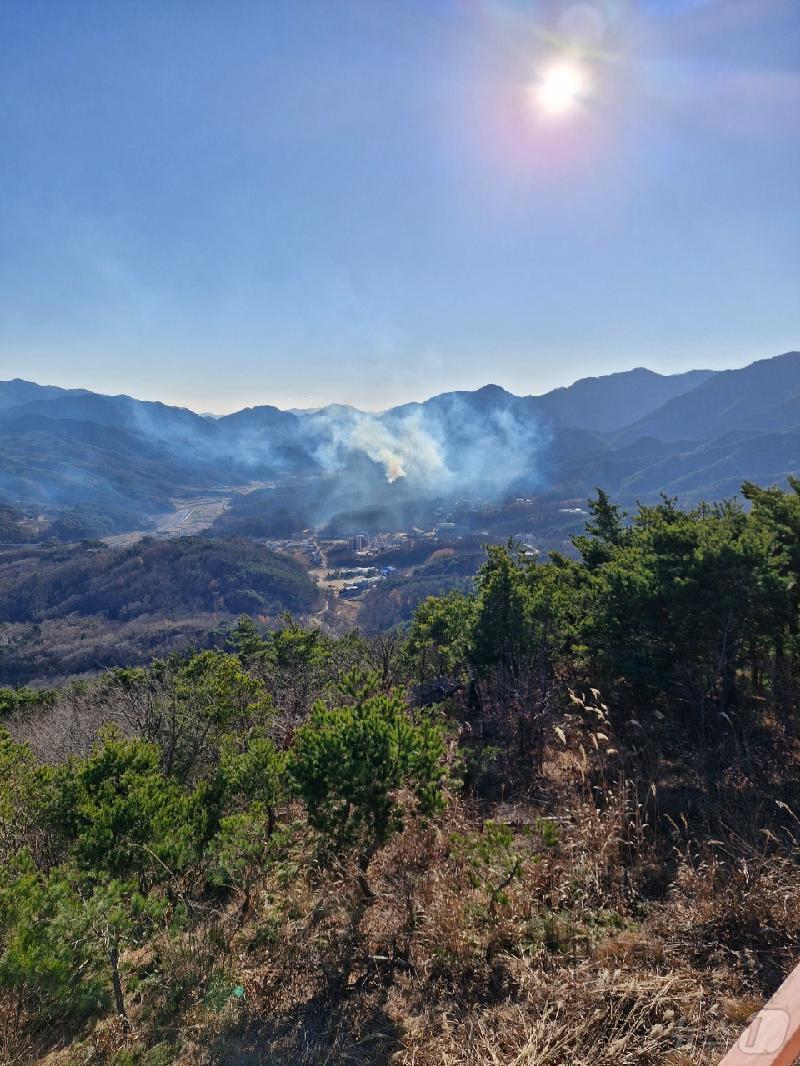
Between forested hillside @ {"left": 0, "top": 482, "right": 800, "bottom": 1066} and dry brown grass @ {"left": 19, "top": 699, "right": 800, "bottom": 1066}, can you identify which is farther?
forested hillside @ {"left": 0, "top": 482, "right": 800, "bottom": 1066}

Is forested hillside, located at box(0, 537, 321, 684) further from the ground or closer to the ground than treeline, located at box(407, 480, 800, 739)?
Result: closer to the ground

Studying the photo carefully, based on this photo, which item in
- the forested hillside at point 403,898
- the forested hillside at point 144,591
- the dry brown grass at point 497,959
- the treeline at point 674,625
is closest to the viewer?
the dry brown grass at point 497,959

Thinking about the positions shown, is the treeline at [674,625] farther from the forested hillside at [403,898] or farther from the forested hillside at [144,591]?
the forested hillside at [144,591]

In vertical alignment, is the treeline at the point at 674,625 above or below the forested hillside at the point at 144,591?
above

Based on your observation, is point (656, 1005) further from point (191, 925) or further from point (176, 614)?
point (176, 614)

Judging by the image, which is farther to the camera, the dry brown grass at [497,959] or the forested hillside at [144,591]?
the forested hillside at [144,591]

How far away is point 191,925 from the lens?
159 inches

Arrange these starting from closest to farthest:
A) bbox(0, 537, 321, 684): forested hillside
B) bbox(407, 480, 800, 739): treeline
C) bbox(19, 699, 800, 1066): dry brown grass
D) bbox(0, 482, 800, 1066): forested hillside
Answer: bbox(19, 699, 800, 1066): dry brown grass → bbox(0, 482, 800, 1066): forested hillside → bbox(407, 480, 800, 739): treeline → bbox(0, 537, 321, 684): forested hillside

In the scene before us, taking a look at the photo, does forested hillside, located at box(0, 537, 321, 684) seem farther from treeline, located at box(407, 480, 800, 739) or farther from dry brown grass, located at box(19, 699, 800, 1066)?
dry brown grass, located at box(19, 699, 800, 1066)

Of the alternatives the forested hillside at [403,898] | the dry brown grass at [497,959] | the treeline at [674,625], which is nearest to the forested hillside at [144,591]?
the treeline at [674,625]

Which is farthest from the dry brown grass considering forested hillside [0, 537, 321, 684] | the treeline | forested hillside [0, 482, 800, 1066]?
forested hillside [0, 537, 321, 684]

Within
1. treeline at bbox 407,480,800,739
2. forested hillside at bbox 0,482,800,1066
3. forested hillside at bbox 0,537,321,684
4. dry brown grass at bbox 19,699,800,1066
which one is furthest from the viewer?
forested hillside at bbox 0,537,321,684

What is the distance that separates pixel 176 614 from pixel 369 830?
83022mm

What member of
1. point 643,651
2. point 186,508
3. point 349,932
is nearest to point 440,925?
point 349,932
